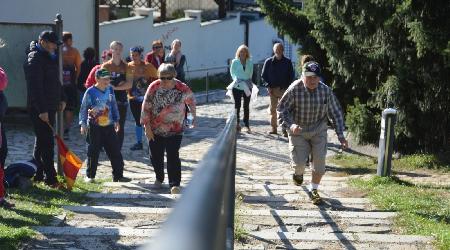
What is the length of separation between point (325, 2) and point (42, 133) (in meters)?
5.62

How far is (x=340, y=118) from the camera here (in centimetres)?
817

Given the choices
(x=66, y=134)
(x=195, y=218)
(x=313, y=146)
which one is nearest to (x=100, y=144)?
(x=313, y=146)

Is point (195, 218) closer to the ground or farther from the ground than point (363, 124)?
farther from the ground

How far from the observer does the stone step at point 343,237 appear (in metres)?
6.32

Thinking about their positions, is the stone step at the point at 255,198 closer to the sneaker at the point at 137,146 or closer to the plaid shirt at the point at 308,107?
the plaid shirt at the point at 308,107

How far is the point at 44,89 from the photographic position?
27.3ft

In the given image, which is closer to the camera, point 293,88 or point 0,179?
point 0,179

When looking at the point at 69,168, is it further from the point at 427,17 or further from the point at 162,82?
the point at 427,17

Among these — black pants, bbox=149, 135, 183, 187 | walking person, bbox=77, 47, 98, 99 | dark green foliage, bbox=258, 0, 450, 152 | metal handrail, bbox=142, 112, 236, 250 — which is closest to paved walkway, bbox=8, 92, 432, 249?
black pants, bbox=149, 135, 183, 187

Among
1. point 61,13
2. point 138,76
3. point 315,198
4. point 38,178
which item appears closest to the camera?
point 315,198

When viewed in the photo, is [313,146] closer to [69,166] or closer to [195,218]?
[69,166]

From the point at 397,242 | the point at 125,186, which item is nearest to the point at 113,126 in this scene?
the point at 125,186

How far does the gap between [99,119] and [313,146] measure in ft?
8.67

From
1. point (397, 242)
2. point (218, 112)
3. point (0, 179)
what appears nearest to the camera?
point (397, 242)
